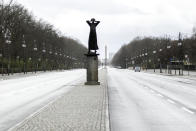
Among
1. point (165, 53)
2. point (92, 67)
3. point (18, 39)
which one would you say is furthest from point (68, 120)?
point (165, 53)

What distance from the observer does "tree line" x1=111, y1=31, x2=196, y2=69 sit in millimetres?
82019

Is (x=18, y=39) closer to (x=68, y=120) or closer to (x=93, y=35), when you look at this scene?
(x=93, y=35)

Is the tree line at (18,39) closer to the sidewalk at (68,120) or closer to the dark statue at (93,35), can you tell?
the dark statue at (93,35)

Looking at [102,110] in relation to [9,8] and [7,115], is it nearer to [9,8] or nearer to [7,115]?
[7,115]

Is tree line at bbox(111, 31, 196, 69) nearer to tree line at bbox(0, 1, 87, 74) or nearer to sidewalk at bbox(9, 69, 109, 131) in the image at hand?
tree line at bbox(0, 1, 87, 74)

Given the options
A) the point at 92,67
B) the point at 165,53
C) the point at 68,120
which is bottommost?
the point at 68,120

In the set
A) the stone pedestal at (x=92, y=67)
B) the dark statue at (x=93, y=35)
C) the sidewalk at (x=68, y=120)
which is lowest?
the sidewalk at (x=68, y=120)

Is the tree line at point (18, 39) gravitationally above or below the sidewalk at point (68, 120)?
above

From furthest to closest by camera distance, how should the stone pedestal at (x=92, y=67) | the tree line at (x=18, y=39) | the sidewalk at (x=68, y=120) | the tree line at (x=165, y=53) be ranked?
the tree line at (x=165, y=53)
the tree line at (x=18, y=39)
the stone pedestal at (x=92, y=67)
the sidewalk at (x=68, y=120)

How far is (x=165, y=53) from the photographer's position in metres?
119

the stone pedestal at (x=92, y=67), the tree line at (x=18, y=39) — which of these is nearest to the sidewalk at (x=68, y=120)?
the stone pedestal at (x=92, y=67)

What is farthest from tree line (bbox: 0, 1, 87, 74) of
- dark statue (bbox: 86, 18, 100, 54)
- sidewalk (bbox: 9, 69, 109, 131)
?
sidewalk (bbox: 9, 69, 109, 131)

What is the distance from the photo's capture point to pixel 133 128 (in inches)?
375

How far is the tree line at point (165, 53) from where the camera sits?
82019 millimetres
